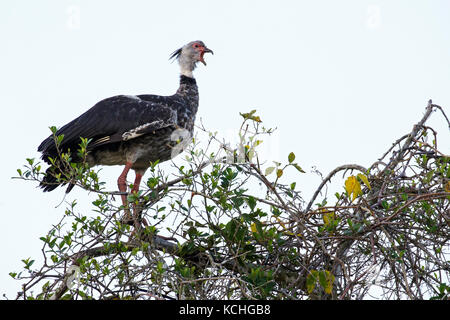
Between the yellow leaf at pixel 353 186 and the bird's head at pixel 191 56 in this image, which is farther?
the bird's head at pixel 191 56

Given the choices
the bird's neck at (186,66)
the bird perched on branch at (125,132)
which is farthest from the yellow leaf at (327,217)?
the bird's neck at (186,66)

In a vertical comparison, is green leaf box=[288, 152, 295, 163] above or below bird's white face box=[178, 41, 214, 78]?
below

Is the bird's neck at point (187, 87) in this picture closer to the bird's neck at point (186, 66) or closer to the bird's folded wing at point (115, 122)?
the bird's neck at point (186, 66)

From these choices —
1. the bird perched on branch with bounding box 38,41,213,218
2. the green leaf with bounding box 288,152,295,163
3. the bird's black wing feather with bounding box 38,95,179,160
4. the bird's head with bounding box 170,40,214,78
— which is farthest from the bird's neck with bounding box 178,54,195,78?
the green leaf with bounding box 288,152,295,163

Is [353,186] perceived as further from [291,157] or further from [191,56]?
[191,56]

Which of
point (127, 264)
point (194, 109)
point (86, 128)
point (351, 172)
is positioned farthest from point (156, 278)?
point (194, 109)

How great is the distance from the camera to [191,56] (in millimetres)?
5836

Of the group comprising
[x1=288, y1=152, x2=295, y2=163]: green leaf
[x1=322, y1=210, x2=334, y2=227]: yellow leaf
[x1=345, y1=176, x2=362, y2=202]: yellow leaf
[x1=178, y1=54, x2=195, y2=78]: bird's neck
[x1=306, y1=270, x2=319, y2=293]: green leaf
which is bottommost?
[x1=306, y1=270, x2=319, y2=293]: green leaf

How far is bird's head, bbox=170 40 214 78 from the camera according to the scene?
577cm

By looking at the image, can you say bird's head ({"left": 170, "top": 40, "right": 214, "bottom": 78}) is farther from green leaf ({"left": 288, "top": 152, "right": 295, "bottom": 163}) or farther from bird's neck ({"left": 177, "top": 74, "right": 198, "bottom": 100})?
green leaf ({"left": 288, "top": 152, "right": 295, "bottom": 163})

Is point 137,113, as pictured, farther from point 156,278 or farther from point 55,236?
point 156,278

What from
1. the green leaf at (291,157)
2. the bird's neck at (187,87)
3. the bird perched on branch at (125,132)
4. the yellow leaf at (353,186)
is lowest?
the yellow leaf at (353,186)

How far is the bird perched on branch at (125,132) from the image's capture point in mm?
4574

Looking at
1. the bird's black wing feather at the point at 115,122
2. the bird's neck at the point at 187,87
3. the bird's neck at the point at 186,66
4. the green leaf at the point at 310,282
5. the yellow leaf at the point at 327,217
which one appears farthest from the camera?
the bird's neck at the point at 186,66
